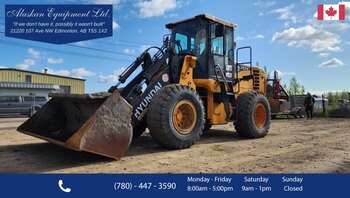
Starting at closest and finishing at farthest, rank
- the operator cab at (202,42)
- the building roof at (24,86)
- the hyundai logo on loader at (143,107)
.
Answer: the hyundai logo on loader at (143,107) → the operator cab at (202,42) → the building roof at (24,86)

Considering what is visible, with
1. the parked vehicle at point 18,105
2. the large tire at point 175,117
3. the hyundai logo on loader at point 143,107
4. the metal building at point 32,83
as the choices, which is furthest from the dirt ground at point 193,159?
the metal building at point 32,83

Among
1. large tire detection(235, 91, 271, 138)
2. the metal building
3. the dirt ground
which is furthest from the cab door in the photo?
the metal building

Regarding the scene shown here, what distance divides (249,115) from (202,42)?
90.1 inches

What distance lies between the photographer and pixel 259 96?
9.39m

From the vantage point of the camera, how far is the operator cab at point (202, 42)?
8.46m

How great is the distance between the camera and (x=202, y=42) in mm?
8547

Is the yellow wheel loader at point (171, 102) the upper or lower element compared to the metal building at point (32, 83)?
lower

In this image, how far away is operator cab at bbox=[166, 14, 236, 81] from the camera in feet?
27.8

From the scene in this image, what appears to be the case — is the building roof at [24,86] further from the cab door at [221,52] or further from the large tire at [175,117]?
the large tire at [175,117]

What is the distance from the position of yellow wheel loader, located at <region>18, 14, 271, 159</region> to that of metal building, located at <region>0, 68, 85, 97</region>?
2312 cm

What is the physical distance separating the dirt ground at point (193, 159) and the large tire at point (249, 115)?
770 millimetres

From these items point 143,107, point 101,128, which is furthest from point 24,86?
point 101,128

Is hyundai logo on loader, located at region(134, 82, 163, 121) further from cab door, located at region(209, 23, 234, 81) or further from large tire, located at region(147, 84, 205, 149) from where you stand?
cab door, located at region(209, 23, 234, 81)

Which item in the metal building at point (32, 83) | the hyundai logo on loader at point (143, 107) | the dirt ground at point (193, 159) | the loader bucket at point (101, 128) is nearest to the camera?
the loader bucket at point (101, 128)
